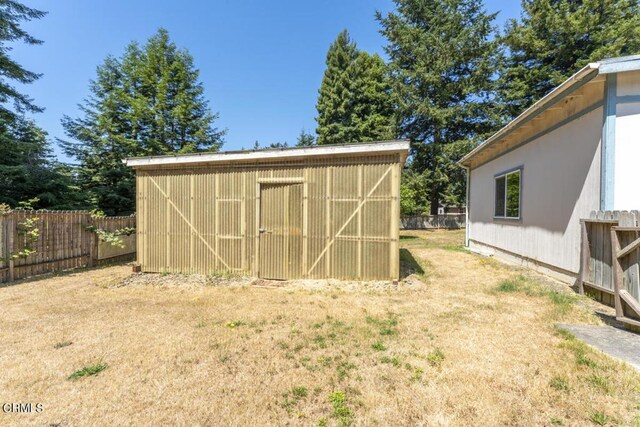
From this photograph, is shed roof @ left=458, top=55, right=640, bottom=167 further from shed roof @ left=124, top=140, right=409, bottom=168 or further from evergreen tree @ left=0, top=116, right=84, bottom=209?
evergreen tree @ left=0, top=116, right=84, bottom=209

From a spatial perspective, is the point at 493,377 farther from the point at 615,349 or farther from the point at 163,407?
the point at 163,407

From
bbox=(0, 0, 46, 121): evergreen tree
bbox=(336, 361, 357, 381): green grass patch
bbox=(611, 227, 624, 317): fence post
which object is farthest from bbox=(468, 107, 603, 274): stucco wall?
bbox=(0, 0, 46, 121): evergreen tree

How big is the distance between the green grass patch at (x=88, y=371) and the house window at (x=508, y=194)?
872cm

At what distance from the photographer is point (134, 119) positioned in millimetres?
16234

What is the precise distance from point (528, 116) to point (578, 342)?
5.02m

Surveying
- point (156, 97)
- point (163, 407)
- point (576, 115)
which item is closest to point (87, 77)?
point (156, 97)

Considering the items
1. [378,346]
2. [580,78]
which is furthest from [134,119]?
[580,78]

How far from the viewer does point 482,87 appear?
19.5 meters

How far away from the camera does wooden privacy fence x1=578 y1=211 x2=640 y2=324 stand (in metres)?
3.34

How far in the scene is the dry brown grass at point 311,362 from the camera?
199cm

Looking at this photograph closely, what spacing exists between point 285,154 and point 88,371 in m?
4.59

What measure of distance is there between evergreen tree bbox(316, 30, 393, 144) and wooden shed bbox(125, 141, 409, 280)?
669 inches

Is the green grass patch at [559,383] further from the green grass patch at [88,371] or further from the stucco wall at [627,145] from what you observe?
the green grass patch at [88,371]

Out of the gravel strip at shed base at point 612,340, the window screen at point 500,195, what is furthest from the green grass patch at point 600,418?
the window screen at point 500,195
